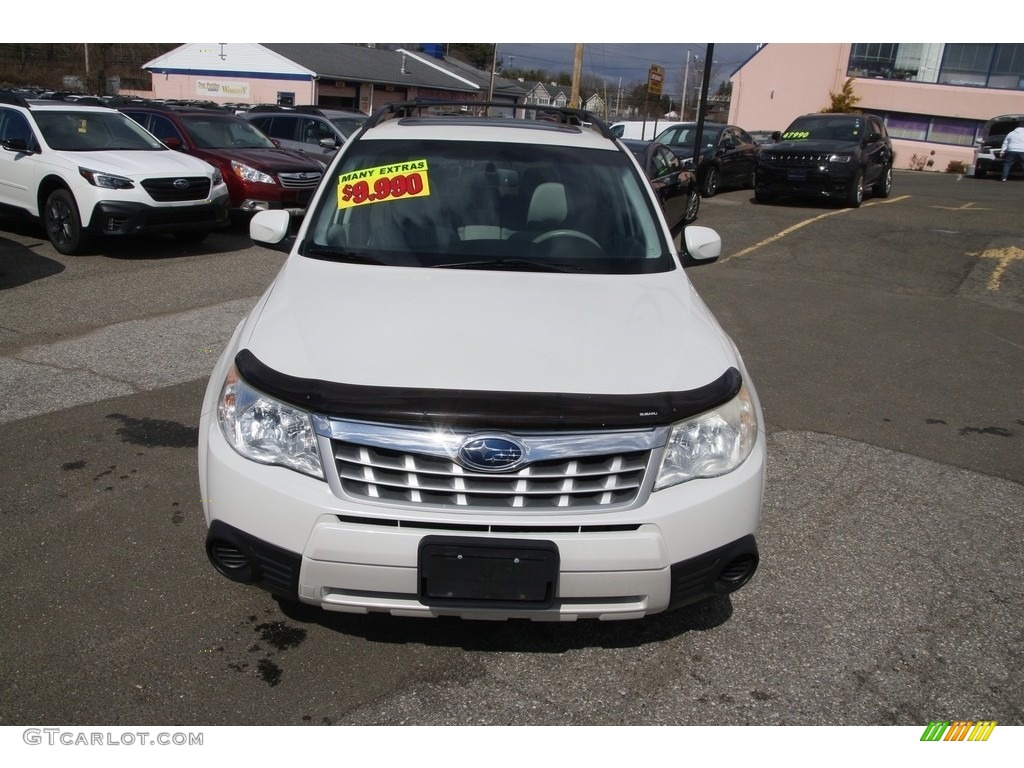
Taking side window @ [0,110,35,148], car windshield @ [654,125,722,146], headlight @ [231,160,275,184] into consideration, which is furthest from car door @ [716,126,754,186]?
side window @ [0,110,35,148]

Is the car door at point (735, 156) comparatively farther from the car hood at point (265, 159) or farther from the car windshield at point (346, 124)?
the car hood at point (265, 159)

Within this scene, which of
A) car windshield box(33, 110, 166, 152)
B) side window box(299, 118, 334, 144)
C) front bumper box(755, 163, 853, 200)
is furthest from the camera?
front bumper box(755, 163, 853, 200)

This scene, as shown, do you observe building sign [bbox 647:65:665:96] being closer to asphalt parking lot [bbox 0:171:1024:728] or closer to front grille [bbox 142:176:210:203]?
front grille [bbox 142:176:210:203]

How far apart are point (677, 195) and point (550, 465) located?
36.3 ft

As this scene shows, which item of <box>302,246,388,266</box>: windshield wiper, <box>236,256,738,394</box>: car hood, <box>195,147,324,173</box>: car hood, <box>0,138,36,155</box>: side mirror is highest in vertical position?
<box>302,246,388,266</box>: windshield wiper

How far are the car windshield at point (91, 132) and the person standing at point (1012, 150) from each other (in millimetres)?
24514

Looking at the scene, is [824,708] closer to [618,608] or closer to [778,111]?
[618,608]

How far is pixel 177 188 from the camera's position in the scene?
1017 centimetres

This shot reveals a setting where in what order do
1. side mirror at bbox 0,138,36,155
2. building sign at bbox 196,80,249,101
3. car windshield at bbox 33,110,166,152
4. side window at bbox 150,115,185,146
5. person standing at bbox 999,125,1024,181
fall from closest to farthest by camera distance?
side mirror at bbox 0,138,36,155
car windshield at bbox 33,110,166,152
side window at bbox 150,115,185,146
person standing at bbox 999,125,1024,181
building sign at bbox 196,80,249,101

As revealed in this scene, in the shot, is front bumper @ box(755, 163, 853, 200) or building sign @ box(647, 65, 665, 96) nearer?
front bumper @ box(755, 163, 853, 200)

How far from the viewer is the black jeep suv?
52.2ft

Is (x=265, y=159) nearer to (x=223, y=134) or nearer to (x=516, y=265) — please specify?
(x=223, y=134)

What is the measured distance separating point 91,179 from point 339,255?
7.38m

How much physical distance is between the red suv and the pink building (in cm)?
3171
